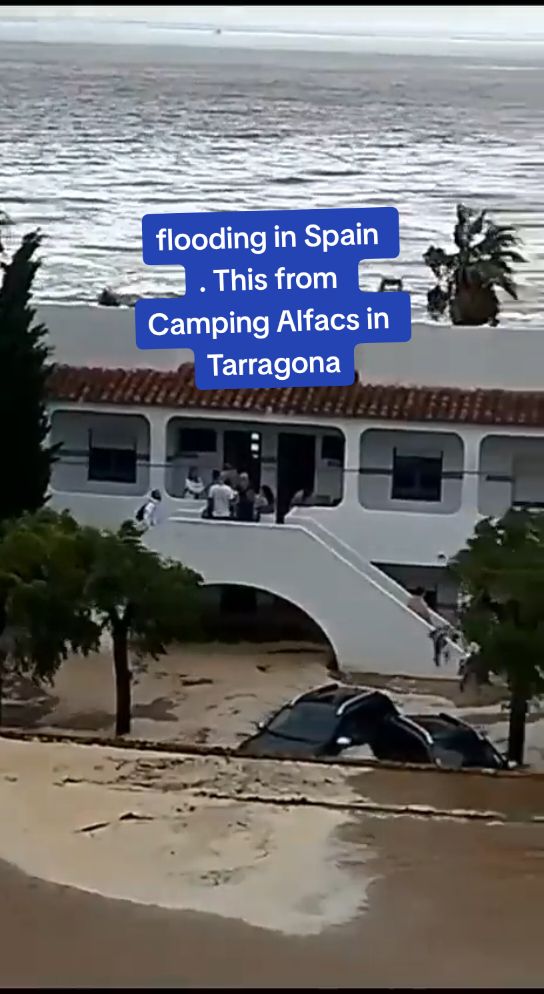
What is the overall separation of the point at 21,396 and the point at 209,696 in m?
2.23

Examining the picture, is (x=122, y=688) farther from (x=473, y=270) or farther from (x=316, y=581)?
(x=473, y=270)

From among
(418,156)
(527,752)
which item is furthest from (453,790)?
(418,156)

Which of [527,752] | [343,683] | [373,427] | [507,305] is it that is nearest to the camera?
[527,752]

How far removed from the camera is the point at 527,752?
798 centimetres

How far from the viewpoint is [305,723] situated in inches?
294

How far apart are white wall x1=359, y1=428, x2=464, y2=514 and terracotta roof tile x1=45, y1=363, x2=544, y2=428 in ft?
0.63

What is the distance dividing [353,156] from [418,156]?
528mm

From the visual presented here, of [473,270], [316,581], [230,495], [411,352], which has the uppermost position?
[473,270]

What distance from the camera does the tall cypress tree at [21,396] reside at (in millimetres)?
9359

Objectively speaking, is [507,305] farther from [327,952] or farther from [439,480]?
[327,952]

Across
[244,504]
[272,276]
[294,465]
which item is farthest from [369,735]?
[294,465]

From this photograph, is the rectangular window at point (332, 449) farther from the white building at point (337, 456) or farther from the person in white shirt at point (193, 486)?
the person in white shirt at point (193, 486)

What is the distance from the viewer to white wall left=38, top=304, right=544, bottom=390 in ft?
32.1

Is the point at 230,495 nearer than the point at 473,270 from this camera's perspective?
Yes
